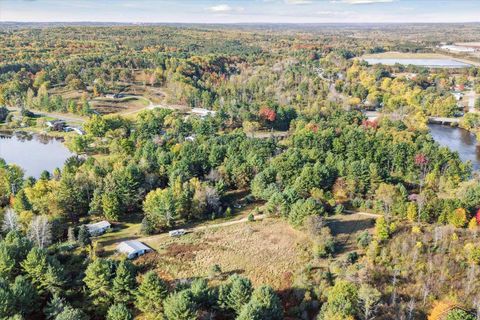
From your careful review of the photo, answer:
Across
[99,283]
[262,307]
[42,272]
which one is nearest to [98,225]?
[42,272]

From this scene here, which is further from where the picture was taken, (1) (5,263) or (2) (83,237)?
(2) (83,237)

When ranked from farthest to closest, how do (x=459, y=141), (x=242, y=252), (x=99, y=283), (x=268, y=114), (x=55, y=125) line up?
(x=268, y=114)
(x=459, y=141)
(x=55, y=125)
(x=242, y=252)
(x=99, y=283)

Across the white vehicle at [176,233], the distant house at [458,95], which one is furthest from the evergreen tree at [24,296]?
the distant house at [458,95]

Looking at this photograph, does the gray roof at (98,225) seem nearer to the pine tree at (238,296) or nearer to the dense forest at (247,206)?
the dense forest at (247,206)

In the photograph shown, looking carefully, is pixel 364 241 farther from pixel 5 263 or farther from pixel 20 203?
pixel 20 203

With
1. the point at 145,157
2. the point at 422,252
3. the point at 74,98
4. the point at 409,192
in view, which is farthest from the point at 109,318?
the point at 74,98

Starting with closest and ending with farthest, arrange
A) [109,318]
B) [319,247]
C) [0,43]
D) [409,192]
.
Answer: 1. [109,318]
2. [319,247]
3. [409,192]
4. [0,43]

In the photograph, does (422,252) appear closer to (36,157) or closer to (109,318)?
(109,318)

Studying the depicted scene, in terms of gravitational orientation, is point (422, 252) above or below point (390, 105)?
below
